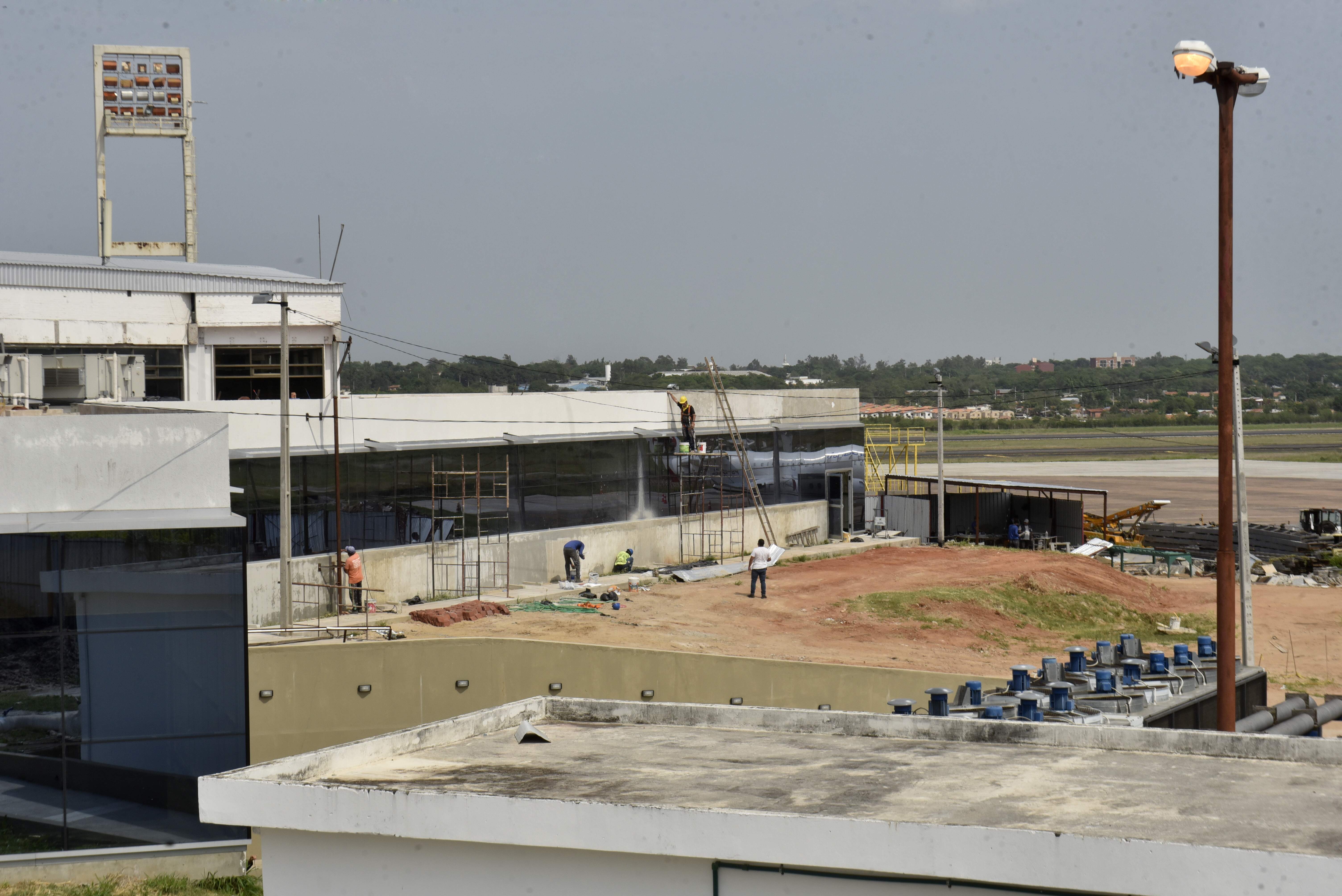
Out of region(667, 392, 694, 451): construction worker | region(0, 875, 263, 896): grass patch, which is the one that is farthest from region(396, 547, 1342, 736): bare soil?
region(0, 875, 263, 896): grass patch

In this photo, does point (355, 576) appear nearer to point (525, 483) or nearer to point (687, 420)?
point (525, 483)

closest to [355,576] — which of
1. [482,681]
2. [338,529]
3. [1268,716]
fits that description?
[338,529]

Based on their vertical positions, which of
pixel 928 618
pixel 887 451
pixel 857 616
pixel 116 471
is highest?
pixel 116 471

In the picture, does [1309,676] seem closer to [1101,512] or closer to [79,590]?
[79,590]

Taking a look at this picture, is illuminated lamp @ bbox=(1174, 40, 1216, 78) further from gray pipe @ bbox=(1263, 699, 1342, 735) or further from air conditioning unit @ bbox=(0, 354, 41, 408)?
air conditioning unit @ bbox=(0, 354, 41, 408)

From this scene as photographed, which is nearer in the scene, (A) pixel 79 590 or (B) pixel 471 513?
(A) pixel 79 590

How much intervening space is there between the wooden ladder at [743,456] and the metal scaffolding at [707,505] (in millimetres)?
391

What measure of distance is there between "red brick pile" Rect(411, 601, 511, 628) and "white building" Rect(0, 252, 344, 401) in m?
13.7

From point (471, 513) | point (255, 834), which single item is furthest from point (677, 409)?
point (255, 834)

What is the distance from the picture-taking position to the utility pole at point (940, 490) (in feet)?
151

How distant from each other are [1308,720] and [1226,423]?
8819mm

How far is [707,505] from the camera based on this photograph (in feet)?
142

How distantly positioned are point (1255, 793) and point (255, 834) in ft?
52.1

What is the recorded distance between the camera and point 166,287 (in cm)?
4153
